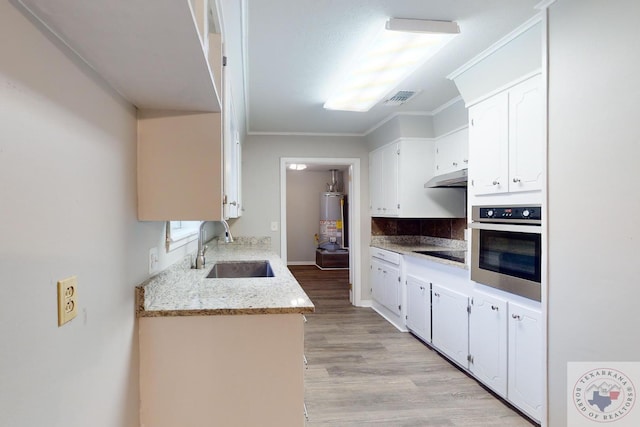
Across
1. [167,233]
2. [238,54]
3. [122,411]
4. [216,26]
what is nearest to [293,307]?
[122,411]

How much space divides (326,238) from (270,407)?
6.69 meters

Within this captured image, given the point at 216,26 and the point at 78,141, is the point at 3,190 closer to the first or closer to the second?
the point at 78,141

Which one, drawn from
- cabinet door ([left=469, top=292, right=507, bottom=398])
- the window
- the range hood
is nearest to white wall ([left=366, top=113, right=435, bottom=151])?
the range hood

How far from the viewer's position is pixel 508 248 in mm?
2264

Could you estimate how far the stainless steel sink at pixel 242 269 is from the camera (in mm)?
2811

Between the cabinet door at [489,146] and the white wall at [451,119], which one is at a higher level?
the white wall at [451,119]

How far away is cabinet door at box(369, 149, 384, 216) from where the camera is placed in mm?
4535

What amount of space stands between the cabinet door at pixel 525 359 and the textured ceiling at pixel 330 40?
1.68m

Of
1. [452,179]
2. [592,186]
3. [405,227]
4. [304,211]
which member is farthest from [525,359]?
[304,211]

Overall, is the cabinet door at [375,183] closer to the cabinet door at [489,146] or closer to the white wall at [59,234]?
the cabinet door at [489,146]

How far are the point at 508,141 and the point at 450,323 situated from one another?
5.09ft

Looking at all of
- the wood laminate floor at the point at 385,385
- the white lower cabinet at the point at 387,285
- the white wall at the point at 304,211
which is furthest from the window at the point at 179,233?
the white wall at the point at 304,211

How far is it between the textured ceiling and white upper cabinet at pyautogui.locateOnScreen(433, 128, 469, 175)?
0.38 m

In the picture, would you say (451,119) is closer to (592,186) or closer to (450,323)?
(450,323)
